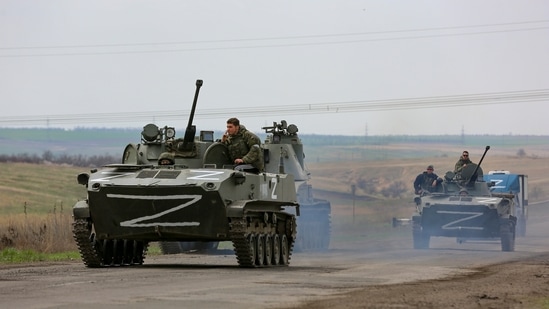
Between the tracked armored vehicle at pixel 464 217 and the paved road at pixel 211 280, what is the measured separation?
4.32 metres

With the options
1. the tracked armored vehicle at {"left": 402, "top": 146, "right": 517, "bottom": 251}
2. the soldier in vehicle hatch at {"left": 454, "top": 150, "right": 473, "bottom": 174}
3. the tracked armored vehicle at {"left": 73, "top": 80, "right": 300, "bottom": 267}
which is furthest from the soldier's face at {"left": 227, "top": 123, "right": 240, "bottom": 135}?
the soldier in vehicle hatch at {"left": 454, "top": 150, "right": 473, "bottom": 174}

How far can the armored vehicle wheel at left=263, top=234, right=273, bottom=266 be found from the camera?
27109 mm

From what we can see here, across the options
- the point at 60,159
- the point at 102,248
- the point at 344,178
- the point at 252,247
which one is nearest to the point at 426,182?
the point at 252,247

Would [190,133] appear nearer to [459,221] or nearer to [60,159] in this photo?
[459,221]

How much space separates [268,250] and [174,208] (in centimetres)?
257

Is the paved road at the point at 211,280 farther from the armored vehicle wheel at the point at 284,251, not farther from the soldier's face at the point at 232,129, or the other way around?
the soldier's face at the point at 232,129

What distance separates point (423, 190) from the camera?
4188 centimetres

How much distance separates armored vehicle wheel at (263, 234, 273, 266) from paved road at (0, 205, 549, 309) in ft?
2.32

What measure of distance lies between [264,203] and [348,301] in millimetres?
9559

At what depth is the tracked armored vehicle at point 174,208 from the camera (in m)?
25.3

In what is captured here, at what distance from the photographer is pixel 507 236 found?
3875 cm

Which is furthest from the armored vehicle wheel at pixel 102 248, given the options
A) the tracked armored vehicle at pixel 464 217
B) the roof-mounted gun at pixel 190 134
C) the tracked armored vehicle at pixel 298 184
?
the tracked armored vehicle at pixel 464 217

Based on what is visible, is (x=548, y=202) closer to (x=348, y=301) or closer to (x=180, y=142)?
(x=180, y=142)

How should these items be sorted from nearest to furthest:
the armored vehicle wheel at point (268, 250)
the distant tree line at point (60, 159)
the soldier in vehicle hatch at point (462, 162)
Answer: the armored vehicle wheel at point (268, 250) < the soldier in vehicle hatch at point (462, 162) < the distant tree line at point (60, 159)
